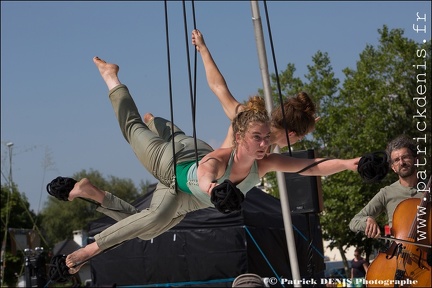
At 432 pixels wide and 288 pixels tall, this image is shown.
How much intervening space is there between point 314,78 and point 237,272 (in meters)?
19.7

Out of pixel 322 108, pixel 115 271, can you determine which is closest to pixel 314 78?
pixel 322 108

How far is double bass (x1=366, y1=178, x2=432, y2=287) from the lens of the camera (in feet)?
16.6

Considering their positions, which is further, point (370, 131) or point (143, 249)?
point (370, 131)

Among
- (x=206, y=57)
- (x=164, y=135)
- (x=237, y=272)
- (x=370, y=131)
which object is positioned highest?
(x=370, y=131)

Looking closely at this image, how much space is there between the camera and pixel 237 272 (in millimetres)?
11586

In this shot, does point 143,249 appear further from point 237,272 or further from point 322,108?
point 322,108

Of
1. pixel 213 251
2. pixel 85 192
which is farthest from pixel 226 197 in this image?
pixel 213 251

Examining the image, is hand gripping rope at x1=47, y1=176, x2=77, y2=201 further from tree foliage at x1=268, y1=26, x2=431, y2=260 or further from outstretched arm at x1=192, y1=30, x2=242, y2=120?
tree foliage at x1=268, y1=26, x2=431, y2=260

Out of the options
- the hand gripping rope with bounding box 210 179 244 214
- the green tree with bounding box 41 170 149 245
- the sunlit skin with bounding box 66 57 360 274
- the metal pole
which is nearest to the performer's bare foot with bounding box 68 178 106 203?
the sunlit skin with bounding box 66 57 360 274

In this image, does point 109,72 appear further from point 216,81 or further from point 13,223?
point 13,223

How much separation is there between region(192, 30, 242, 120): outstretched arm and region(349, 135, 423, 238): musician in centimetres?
119

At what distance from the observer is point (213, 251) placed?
1181 cm

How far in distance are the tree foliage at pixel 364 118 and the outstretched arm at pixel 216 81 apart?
19575mm

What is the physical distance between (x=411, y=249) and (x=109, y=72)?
2666mm
